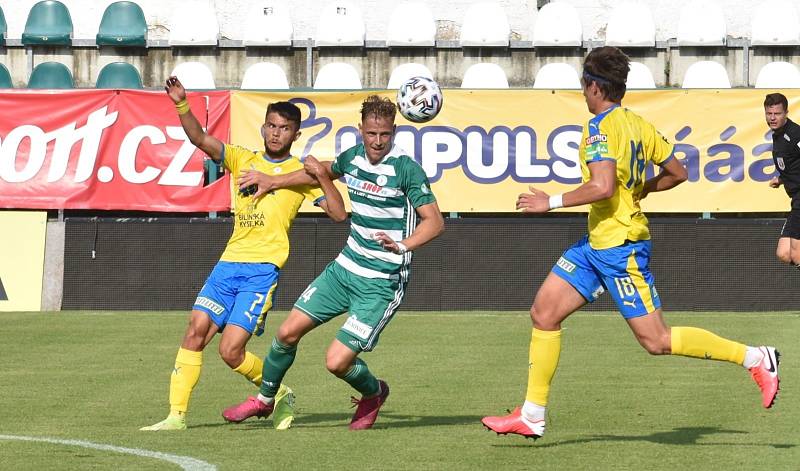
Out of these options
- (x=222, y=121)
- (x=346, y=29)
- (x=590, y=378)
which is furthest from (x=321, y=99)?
(x=590, y=378)

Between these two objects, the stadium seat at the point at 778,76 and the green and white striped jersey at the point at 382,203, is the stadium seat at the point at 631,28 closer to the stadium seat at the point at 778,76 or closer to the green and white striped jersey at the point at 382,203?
the stadium seat at the point at 778,76

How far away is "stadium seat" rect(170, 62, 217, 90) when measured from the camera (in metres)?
23.1

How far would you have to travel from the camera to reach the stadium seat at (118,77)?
23.1 m

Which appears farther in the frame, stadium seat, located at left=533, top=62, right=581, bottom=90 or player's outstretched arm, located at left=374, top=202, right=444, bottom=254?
stadium seat, located at left=533, top=62, right=581, bottom=90

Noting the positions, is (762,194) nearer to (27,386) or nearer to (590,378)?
(590,378)

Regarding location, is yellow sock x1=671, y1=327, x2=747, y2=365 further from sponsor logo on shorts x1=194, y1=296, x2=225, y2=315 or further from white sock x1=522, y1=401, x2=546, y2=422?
sponsor logo on shorts x1=194, y1=296, x2=225, y2=315

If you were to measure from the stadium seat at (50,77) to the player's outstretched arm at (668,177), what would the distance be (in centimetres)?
1638

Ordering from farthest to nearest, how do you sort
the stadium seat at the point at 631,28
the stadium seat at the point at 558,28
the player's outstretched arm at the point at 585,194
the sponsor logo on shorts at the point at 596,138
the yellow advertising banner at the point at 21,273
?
the stadium seat at the point at 631,28, the stadium seat at the point at 558,28, the yellow advertising banner at the point at 21,273, the sponsor logo on shorts at the point at 596,138, the player's outstretched arm at the point at 585,194

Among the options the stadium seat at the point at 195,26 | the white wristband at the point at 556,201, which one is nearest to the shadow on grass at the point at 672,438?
the white wristband at the point at 556,201

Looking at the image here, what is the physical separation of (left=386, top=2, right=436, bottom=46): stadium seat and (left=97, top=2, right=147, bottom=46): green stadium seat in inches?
169

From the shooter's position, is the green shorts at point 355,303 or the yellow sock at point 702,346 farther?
the green shorts at point 355,303

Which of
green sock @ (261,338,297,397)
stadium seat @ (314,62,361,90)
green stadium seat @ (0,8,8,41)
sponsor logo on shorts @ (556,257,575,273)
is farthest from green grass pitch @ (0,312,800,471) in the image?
green stadium seat @ (0,8,8,41)

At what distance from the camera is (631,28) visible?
82.1 ft

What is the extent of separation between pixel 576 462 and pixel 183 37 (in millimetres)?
18368
